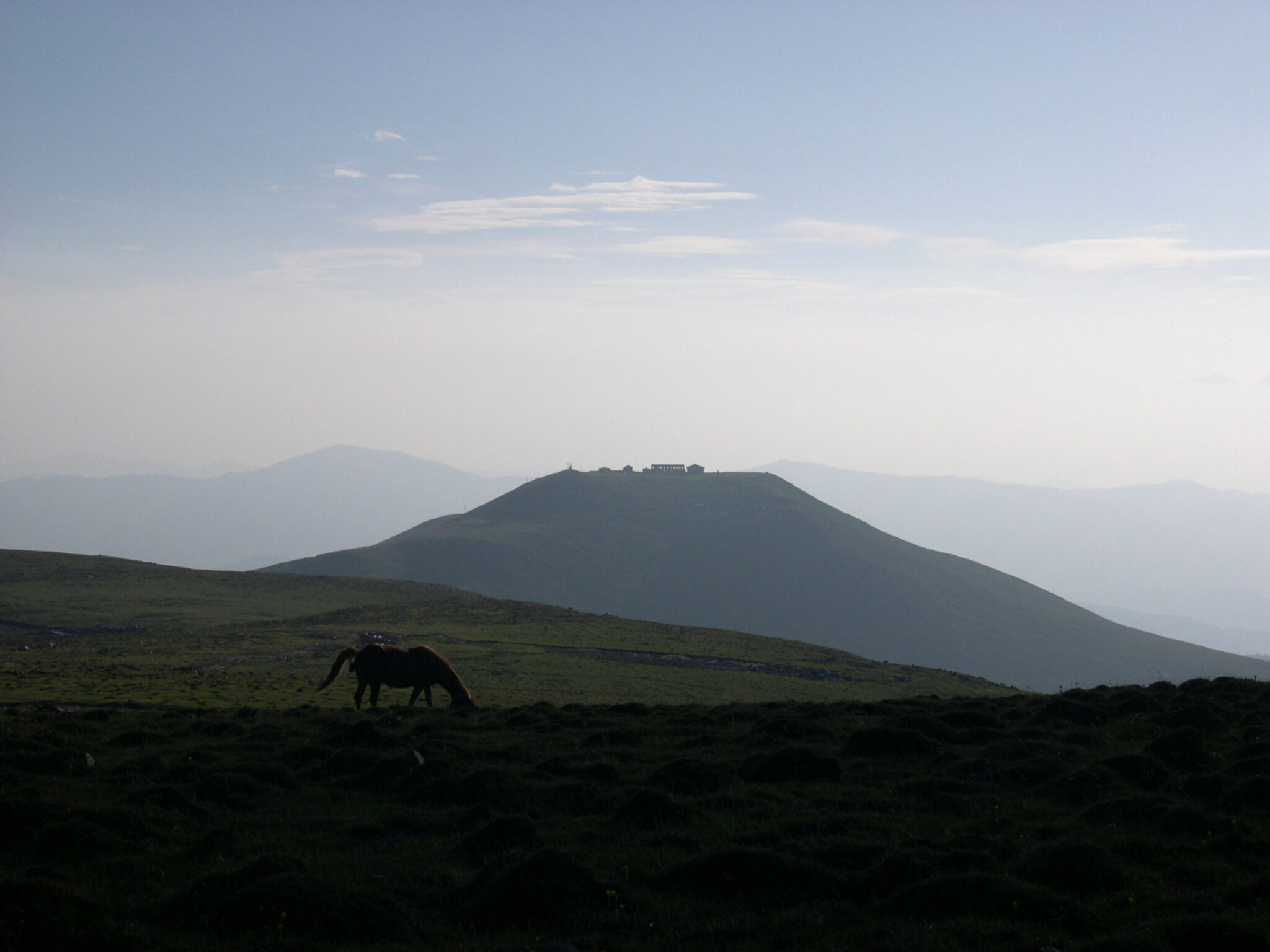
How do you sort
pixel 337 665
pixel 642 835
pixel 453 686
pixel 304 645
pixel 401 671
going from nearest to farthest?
pixel 642 835 → pixel 337 665 → pixel 401 671 → pixel 453 686 → pixel 304 645

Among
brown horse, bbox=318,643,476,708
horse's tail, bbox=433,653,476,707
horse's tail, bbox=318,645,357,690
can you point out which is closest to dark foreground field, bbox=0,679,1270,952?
horse's tail, bbox=318,645,357,690

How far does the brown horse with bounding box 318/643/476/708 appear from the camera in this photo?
31.1m

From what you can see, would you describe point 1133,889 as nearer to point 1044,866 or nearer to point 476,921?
point 1044,866

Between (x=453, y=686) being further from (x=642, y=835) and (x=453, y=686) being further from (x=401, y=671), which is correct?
(x=642, y=835)

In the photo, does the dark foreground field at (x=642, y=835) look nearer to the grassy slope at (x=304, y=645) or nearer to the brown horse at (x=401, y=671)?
the brown horse at (x=401, y=671)

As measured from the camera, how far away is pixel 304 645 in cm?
6538

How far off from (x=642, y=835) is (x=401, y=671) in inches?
661

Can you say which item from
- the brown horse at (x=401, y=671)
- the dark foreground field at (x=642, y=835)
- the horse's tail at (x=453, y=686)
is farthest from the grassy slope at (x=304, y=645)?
the dark foreground field at (x=642, y=835)

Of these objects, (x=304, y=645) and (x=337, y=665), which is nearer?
(x=337, y=665)

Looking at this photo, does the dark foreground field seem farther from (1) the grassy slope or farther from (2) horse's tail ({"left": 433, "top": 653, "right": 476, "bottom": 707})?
(1) the grassy slope

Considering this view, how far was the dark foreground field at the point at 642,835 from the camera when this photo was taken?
1212cm

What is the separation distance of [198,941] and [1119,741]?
22.1 m

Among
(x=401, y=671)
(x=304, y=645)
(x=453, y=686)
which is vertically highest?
(x=401, y=671)

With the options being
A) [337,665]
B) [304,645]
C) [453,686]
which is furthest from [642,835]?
[304,645]
